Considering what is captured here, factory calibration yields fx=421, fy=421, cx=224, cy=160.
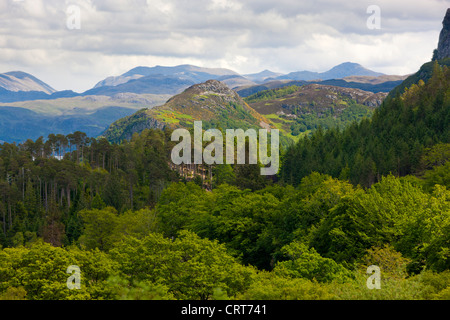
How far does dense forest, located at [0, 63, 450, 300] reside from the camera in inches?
1666

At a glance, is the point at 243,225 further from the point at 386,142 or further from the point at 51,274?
the point at 386,142

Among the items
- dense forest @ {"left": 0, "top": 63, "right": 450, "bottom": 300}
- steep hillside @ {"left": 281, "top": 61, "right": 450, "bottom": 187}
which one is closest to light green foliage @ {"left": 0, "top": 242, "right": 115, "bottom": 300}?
dense forest @ {"left": 0, "top": 63, "right": 450, "bottom": 300}

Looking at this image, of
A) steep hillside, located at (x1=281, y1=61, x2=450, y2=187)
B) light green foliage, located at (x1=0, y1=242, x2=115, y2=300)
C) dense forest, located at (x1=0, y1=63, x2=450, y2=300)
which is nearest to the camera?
dense forest, located at (x1=0, y1=63, x2=450, y2=300)

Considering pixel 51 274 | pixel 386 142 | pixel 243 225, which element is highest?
pixel 386 142

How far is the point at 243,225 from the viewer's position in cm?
7194

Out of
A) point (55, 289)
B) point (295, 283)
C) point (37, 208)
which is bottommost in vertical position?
point (37, 208)

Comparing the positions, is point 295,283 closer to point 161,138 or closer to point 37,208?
point 37,208

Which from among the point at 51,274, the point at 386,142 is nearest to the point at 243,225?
the point at 51,274

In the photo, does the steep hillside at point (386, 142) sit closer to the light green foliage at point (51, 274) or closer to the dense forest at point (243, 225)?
the dense forest at point (243, 225)

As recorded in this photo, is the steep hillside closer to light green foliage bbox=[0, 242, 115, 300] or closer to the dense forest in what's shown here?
the dense forest

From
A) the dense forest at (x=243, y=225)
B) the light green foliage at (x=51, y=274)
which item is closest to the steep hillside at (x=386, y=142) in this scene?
the dense forest at (x=243, y=225)
